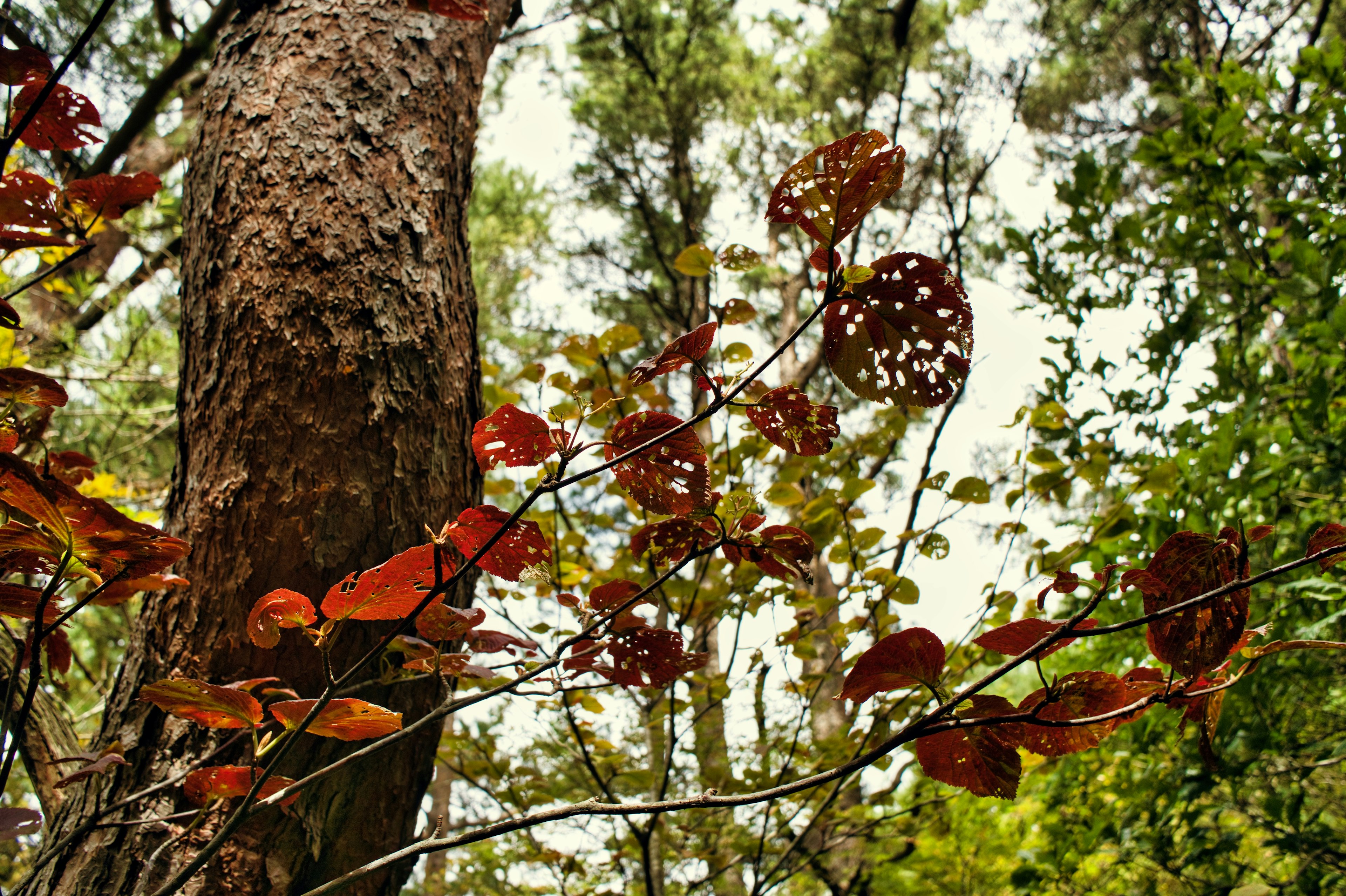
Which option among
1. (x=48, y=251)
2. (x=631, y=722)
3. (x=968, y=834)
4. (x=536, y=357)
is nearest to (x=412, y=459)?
(x=48, y=251)

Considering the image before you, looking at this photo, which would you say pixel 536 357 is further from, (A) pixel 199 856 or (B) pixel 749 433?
(A) pixel 199 856

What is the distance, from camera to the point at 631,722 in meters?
2.47

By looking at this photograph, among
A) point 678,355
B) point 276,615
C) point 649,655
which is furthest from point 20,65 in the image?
point 649,655

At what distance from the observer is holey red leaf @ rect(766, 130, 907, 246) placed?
1.41ft

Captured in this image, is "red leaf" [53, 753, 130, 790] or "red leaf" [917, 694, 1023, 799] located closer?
"red leaf" [917, 694, 1023, 799]

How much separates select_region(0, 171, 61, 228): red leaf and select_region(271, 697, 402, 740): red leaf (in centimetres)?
58

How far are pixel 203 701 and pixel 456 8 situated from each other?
736 millimetres

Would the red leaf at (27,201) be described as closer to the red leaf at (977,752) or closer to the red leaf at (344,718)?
the red leaf at (344,718)

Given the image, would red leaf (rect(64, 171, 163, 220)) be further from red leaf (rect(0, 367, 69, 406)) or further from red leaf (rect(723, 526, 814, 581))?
red leaf (rect(723, 526, 814, 581))

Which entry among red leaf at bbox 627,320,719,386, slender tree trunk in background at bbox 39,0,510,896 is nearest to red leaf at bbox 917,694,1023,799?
red leaf at bbox 627,320,719,386

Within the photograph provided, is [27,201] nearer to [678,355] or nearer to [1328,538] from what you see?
[678,355]

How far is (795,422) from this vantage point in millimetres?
566

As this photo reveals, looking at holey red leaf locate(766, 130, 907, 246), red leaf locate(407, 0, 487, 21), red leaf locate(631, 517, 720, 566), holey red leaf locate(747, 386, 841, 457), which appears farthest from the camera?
red leaf locate(407, 0, 487, 21)

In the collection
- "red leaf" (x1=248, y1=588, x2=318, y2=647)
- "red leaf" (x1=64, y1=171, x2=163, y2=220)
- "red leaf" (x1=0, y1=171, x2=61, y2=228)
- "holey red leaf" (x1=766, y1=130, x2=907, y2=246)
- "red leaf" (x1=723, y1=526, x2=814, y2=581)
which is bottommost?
"red leaf" (x1=248, y1=588, x2=318, y2=647)
